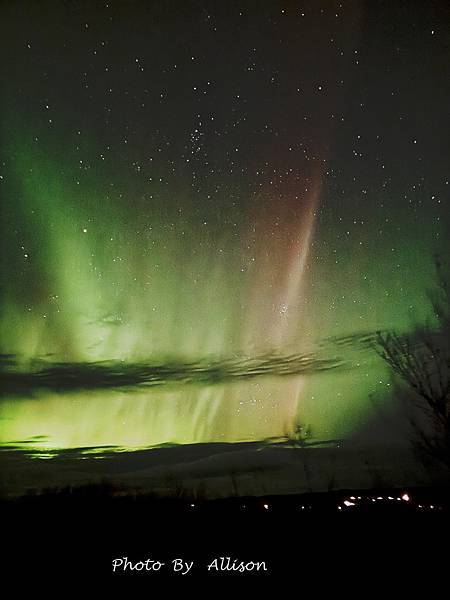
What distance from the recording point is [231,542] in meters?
15.9

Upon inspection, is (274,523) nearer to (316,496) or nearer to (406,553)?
(406,553)

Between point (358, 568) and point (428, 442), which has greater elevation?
point (428, 442)

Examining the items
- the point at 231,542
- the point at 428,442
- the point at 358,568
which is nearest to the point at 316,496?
the point at 428,442

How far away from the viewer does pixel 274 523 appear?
21.2 m

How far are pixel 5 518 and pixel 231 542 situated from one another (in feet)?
35.8

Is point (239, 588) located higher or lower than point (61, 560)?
lower

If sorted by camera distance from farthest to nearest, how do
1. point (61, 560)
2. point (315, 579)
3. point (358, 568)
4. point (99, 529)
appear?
point (99, 529) → point (61, 560) → point (358, 568) → point (315, 579)

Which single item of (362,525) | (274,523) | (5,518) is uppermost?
(5,518)

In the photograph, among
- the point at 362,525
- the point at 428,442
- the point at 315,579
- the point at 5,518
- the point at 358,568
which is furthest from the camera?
the point at 428,442

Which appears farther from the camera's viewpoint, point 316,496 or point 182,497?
point 316,496

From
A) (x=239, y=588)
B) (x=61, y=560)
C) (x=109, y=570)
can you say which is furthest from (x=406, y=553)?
(x=61, y=560)

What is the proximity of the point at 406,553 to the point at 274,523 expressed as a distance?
9394mm

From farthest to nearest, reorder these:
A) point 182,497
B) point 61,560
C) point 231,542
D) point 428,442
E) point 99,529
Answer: point 182,497 < point 428,442 < point 99,529 < point 231,542 < point 61,560

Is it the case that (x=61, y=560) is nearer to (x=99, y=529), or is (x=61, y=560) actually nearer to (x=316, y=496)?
(x=99, y=529)
